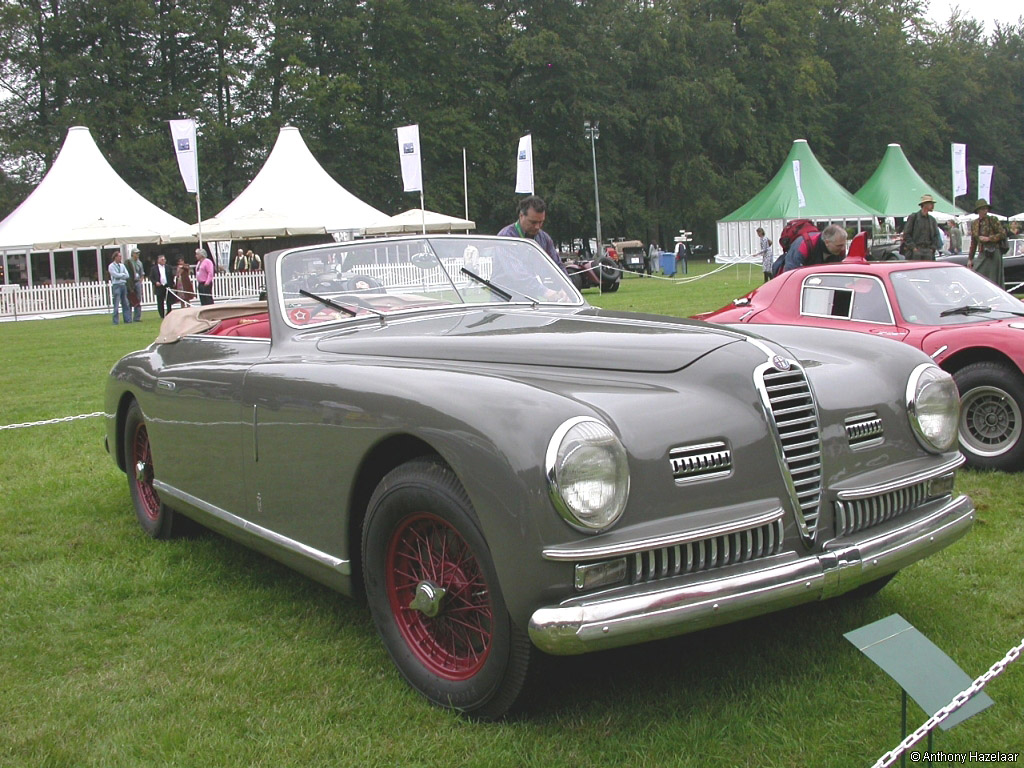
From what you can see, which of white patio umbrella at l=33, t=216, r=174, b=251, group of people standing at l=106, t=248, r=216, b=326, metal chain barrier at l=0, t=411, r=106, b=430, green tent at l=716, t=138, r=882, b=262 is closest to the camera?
metal chain barrier at l=0, t=411, r=106, b=430

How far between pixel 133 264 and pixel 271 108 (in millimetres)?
25237

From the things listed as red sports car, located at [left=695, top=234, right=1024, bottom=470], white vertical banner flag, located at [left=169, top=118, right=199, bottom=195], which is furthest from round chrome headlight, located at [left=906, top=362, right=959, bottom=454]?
white vertical banner flag, located at [left=169, top=118, right=199, bottom=195]

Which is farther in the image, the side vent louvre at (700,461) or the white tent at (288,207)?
the white tent at (288,207)

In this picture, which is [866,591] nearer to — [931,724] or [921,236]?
[931,724]

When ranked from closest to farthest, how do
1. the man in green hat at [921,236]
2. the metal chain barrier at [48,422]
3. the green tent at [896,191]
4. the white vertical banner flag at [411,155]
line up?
the metal chain barrier at [48,422] → the man in green hat at [921,236] → the white vertical banner flag at [411,155] → the green tent at [896,191]

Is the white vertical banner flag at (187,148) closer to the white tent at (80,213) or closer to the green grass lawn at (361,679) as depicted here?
the white tent at (80,213)

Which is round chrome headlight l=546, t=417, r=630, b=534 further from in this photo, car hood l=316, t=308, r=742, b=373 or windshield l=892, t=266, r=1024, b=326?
windshield l=892, t=266, r=1024, b=326

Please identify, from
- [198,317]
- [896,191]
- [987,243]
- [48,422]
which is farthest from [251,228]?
[896,191]

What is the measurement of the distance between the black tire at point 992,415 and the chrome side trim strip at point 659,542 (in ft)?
13.1

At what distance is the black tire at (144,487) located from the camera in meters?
5.28

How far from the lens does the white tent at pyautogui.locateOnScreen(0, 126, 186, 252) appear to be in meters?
27.3

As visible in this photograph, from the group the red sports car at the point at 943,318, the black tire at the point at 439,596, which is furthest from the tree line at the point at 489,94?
the black tire at the point at 439,596

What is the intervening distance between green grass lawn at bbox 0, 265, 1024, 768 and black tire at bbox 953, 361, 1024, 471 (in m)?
1.12

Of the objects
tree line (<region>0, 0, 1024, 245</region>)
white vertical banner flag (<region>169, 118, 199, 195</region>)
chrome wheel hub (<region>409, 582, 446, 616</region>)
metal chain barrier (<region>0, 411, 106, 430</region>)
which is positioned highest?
tree line (<region>0, 0, 1024, 245</region>)
